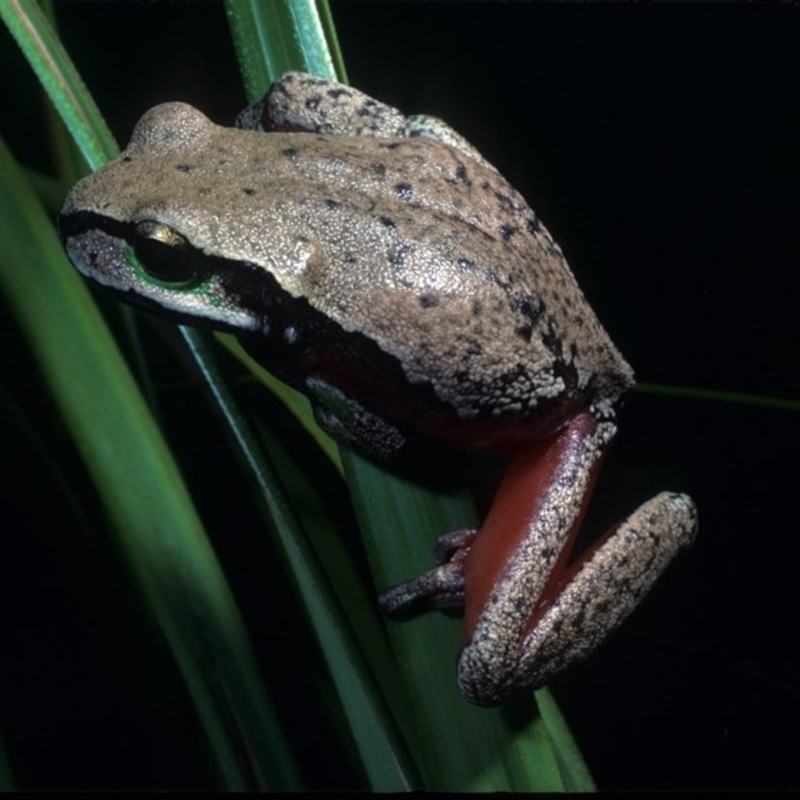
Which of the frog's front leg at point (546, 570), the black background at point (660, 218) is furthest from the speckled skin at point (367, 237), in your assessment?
the black background at point (660, 218)

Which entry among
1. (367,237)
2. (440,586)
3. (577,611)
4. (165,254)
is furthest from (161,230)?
(577,611)

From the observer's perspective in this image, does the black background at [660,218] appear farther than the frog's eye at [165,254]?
Yes

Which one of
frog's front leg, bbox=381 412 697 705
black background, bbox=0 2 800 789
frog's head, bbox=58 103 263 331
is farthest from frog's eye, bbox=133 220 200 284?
frog's front leg, bbox=381 412 697 705

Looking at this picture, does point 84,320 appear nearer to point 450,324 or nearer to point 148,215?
point 148,215

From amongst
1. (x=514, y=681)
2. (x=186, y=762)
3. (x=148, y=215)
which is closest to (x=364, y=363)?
(x=148, y=215)

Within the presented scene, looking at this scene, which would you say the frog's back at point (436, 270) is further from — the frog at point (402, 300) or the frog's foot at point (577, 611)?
the frog's foot at point (577, 611)

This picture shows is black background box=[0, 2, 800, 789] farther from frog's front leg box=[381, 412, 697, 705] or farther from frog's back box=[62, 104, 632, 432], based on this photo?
frog's back box=[62, 104, 632, 432]

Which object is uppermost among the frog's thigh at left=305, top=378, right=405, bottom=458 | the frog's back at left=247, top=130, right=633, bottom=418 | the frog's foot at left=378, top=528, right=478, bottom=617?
the frog's back at left=247, top=130, right=633, bottom=418

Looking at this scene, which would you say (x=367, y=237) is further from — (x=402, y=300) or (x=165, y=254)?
(x=165, y=254)
